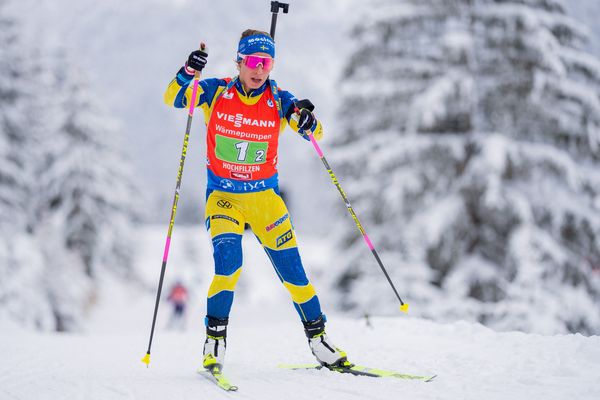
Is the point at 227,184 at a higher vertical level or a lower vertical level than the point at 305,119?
lower

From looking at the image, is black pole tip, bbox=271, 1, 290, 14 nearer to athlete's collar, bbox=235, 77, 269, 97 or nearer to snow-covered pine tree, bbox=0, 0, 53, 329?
athlete's collar, bbox=235, 77, 269, 97

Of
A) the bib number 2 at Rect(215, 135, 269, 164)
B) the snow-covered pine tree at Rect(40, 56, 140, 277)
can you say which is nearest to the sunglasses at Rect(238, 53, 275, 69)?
the bib number 2 at Rect(215, 135, 269, 164)

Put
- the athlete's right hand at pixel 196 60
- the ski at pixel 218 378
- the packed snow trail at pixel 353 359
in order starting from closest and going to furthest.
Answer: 1. the packed snow trail at pixel 353 359
2. the ski at pixel 218 378
3. the athlete's right hand at pixel 196 60

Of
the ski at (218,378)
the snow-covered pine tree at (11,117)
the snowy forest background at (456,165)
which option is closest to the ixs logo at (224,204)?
the ski at (218,378)

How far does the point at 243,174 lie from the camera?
4.22 m

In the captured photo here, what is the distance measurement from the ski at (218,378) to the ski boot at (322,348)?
2.28ft

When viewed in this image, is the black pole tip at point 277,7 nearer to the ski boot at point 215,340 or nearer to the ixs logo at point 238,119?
the ixs logo at point 238,119

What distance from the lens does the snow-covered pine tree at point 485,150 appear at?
12008mm

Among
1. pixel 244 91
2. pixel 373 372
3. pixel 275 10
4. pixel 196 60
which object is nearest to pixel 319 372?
pixel 373 372

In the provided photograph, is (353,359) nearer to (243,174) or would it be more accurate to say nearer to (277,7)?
(243,174)

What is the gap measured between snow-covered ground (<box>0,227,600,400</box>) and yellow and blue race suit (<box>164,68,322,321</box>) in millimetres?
680

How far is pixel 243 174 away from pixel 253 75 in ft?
2.33

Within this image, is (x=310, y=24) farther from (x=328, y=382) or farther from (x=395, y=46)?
(x=328, y=382)

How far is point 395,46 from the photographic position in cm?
1428
